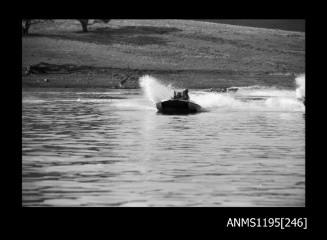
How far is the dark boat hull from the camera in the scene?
39.5 m

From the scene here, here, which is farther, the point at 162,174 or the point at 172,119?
the point at 172,119

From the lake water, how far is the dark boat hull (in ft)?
1.97

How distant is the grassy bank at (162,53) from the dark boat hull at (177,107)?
84.4 feet

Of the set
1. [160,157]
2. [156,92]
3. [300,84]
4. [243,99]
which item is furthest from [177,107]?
[300,84]

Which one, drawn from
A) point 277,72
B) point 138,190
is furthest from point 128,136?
point 277,72

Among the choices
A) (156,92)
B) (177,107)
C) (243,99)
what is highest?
(156,92)

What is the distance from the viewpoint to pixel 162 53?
86.8 m

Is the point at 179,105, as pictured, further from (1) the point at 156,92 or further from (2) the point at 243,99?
(1) the point at 156,92

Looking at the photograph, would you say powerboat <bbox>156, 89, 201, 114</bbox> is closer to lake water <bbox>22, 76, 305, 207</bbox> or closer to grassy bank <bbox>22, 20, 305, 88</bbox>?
lake water <bbox>22, 76, 305, 207</bbox>

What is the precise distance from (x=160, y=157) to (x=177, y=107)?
17.6 meters
